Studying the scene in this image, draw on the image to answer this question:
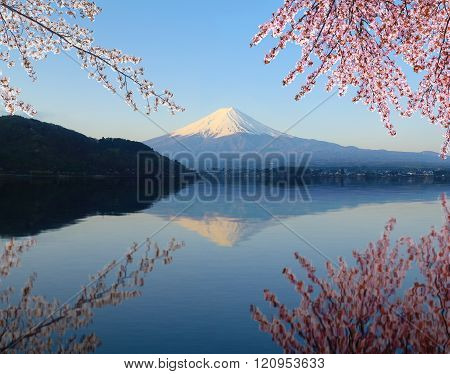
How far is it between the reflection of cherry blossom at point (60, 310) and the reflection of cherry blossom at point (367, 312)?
3.25 metres

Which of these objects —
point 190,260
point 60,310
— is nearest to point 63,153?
point 190,260

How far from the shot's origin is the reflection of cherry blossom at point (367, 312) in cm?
809

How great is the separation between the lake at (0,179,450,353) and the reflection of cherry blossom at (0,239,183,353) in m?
0.28

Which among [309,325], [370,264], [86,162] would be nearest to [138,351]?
[309,325]

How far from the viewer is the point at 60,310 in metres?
10.2

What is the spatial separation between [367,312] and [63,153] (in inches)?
6139

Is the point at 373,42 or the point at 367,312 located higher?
the point at 373,42

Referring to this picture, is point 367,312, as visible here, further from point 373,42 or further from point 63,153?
point 63,153

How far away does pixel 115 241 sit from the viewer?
2100 centimetres

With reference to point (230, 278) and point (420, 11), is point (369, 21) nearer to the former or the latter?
point (420, 11)

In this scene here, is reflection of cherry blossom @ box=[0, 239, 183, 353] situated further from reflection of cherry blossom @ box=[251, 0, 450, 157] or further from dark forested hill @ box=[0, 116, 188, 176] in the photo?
dark forested hill @ box=[0, 116, 188, 176]

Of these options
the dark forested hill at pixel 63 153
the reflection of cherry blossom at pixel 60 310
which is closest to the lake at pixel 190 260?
the reflection of cherry blossom at pixel 60 310

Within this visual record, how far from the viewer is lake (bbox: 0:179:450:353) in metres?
9.38

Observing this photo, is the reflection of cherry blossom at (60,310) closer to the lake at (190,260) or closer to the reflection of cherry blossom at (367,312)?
the lake at (190,260)
